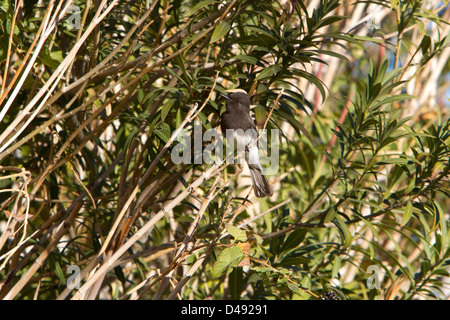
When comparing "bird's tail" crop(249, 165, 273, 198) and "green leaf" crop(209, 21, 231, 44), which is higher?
"green leaf" crop(209, 21, 231, 44)

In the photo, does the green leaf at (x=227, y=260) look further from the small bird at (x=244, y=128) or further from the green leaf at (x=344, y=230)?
the green leaf at (x=344, y=230)

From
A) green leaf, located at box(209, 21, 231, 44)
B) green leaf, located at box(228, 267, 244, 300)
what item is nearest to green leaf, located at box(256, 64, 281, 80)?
green leaf, located at box(209, 21, 231, 44)

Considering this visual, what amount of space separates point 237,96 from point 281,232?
55cm

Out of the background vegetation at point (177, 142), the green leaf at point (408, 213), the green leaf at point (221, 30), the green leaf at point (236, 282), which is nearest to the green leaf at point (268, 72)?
the background vegetation at point (177, 142)

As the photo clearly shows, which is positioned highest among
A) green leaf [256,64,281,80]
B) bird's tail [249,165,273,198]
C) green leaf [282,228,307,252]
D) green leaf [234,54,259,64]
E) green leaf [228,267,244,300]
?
green leaf [234,54,259,64]

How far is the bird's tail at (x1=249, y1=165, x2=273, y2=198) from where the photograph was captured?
189cm

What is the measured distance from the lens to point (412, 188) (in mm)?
1774

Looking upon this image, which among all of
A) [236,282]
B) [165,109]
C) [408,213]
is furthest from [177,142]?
[408,213]

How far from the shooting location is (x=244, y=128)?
174 cm

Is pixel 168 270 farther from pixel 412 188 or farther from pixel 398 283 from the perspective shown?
pixel 398 283

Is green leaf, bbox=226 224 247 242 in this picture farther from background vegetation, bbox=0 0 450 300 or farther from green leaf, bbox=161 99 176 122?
green leaf, bbox=161 99 176 122

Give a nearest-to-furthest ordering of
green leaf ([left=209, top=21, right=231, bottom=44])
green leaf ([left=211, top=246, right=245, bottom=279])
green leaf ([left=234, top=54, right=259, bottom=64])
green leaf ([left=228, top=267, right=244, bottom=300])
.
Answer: green leaf ([left=211, top=246, right=245, bottom=279]) < green leaf ([left=209, top=21, right=231, bottom=44]) < green leaf ([left=234, top=54, right=259, bottom=64]) < green leaf ([left=228, top=267, right=244, bottom=300])

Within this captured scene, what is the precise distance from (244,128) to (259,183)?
29 centimetres
